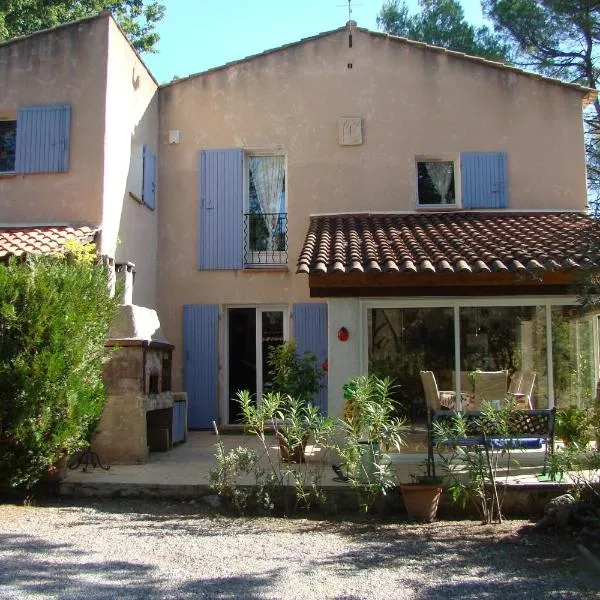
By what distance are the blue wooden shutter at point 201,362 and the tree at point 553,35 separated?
34.8 ft

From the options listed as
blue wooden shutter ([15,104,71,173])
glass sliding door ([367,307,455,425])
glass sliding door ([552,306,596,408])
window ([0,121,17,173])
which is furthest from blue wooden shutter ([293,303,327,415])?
window ([0,121,17,173])

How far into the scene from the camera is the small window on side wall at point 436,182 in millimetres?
12367

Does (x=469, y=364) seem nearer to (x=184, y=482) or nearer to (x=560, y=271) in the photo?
(x=560, y=271)

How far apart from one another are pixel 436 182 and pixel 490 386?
5.36 meters

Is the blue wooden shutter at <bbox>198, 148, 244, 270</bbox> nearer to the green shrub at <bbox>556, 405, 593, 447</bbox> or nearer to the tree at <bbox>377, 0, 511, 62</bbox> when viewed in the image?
the green shrub at <bbox>556, 405, 593, 447</bbox>

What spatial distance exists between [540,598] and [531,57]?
54.2 ft

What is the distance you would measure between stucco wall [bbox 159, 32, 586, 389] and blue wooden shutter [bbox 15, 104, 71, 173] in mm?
2414

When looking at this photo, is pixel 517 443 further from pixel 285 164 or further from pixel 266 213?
pixel 285 164

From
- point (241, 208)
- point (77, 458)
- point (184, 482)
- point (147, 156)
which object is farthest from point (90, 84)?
point (184, 482)

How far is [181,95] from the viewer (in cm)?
1259

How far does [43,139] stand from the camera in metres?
10.6

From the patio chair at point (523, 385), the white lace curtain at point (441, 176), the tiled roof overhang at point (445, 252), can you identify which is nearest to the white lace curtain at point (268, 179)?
the tiled roof overhang at point (445, 252)

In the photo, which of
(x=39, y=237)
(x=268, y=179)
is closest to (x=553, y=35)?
(x=268, y=179)

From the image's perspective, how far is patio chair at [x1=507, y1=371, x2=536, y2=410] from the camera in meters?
8.27
